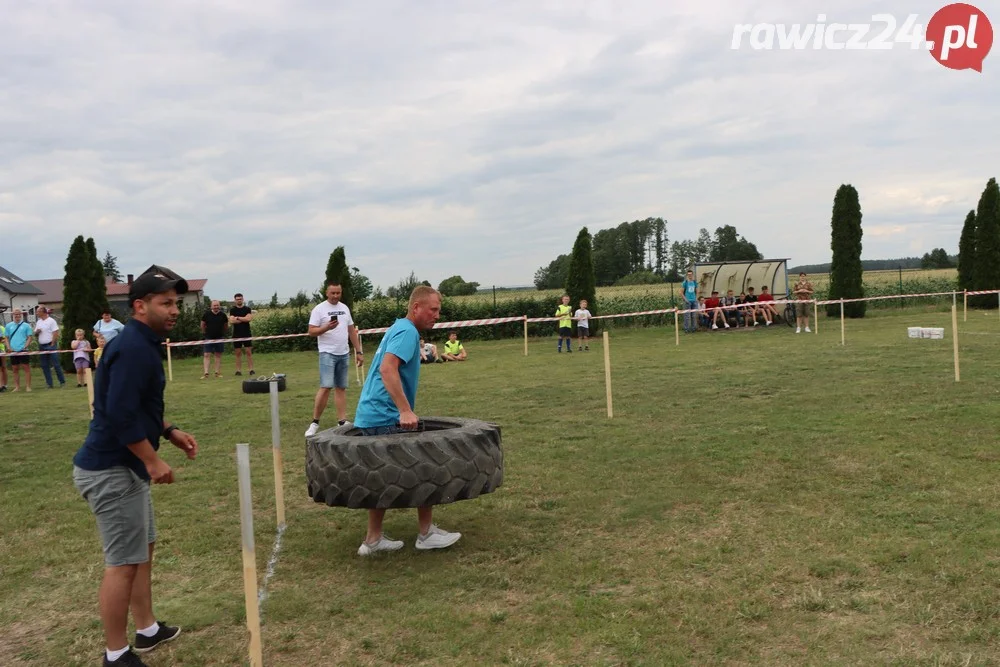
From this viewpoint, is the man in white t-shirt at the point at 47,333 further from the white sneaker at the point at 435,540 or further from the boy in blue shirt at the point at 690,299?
the boy in blue shirt at the point at 690,299

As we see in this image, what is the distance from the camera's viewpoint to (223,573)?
4988 mm

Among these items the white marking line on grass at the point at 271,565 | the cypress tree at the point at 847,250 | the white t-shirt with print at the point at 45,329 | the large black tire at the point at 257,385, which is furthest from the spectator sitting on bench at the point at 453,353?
the cypress tree at the point at 847,250

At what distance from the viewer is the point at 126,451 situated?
3.69 meters

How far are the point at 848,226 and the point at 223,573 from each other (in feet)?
100

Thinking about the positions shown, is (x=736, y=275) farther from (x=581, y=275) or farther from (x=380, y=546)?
(x=380, y=546)

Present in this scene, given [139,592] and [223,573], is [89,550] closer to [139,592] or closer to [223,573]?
[223,573]

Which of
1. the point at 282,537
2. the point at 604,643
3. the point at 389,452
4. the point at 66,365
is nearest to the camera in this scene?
the point at 604,643

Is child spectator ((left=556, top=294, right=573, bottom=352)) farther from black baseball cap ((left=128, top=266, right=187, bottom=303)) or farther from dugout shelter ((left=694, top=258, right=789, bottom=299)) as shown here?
black baseball cap ((left=128, top=266, right=187, bottom=303))

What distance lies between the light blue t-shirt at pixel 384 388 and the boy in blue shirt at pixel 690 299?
2239cm

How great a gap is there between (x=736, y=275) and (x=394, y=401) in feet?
89.3

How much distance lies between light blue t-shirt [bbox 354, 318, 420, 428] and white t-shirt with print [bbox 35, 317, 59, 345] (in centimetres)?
1546

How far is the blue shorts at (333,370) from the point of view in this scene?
9531 millimetres

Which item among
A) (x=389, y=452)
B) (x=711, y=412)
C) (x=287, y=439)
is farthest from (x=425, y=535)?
(x=711, y=412)

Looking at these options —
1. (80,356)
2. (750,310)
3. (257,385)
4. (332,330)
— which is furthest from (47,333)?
(750,310)
